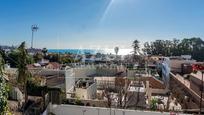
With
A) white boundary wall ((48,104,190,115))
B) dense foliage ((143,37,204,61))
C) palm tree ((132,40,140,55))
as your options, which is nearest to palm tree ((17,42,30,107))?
white boundary wall ((48,104,190,115))

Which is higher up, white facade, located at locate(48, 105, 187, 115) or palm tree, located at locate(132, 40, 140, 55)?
palm tree, located at locate(132, 40, 140, 55)

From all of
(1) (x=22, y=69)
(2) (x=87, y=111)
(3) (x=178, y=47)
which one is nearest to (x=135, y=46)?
(3) (x=178, y=47)

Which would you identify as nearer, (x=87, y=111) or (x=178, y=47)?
(x=87, y=111)

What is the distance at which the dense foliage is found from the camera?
57.1 meters

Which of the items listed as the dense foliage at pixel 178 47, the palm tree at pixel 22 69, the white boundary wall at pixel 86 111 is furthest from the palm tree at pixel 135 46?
the white boundary wall at pixel 86 111

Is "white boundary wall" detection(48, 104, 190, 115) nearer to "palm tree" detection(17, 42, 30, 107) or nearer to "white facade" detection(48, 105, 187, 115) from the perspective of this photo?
"white facade" detection(48, 105, 187, 115)

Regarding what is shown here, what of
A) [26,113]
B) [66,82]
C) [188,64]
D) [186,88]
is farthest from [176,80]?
[26,113]

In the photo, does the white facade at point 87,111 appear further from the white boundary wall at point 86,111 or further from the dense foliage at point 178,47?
the dense foliage at point 178,47

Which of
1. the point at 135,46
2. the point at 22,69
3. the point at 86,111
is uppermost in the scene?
the point at 135,46

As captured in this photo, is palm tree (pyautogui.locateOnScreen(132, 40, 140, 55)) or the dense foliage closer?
palm tree (pyautogui.locateOnScreen(132, 40, 140, 55))

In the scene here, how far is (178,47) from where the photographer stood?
60.8 meters

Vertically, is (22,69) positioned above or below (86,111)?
above

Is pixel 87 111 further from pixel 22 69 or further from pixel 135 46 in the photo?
pixel 135 46

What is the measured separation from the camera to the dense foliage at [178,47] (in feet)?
187
